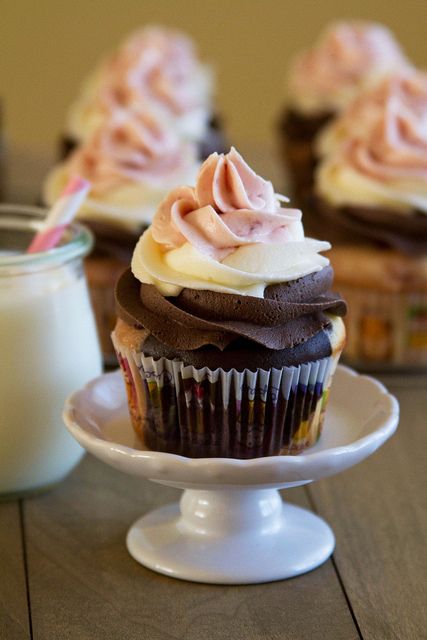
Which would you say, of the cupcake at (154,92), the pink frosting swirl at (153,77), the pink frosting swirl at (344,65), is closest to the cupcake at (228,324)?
the cupcake at (154,92)

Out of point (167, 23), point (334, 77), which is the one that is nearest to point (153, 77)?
point (334, 77)

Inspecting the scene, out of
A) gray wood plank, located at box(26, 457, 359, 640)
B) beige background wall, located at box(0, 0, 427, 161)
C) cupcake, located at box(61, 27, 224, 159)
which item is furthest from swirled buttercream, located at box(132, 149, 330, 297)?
beige background wall, located at box(0, 0, 427, 161)

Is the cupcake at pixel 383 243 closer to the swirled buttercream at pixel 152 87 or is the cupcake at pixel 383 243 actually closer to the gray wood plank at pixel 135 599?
the swirled buttercream at pixel 152 87

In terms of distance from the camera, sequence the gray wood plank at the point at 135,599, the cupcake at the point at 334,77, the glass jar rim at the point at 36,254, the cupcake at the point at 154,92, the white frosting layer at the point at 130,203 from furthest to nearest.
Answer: the cupcake at the point at 334,77
the cupcake at the point at 154,92
the white frosting layer at the point at 130,203
the glass jar rim at the point at 36,254
the gray wood plank at the point at 135,599

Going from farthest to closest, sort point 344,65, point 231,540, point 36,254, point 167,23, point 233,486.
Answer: point 167,23, point 344,65, point 36,254, point 231,540, point 233,486

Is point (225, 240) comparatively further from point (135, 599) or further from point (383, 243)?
point (383, 243)

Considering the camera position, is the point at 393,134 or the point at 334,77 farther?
the point at 334,77

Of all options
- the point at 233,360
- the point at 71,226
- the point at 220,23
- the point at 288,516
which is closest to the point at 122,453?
the point at 233,360
